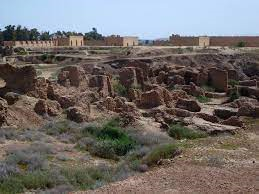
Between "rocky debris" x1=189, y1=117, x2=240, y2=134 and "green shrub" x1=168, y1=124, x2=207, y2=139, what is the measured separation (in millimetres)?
707

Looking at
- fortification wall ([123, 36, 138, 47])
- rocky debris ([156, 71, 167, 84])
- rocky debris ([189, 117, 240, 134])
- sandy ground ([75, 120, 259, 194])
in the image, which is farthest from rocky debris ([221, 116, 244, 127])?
fortification wall ([123, 36, 138, 47])

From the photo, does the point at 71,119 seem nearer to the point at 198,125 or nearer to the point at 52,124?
the point at 52,124

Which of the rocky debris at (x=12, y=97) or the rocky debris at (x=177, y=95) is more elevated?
the rocky debris at (x=12, y=97)

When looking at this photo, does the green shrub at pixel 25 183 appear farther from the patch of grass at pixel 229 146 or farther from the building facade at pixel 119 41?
the building facade at pixel 119 41

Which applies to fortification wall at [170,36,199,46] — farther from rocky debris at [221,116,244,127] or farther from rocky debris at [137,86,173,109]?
A: rocky debris at [221,116,244,127]

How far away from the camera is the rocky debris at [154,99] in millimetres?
24625

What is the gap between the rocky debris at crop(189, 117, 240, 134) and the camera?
17.8 meters

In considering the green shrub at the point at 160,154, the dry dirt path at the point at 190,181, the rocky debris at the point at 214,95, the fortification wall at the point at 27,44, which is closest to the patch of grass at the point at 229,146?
the green shrub at the point at 160,154

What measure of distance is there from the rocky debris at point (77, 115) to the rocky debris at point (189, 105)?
6.37 meters

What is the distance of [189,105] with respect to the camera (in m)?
24.4

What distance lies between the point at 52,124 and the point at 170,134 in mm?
4777

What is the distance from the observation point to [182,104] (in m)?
24.8

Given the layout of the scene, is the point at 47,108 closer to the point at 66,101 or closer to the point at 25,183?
the point at 66,101

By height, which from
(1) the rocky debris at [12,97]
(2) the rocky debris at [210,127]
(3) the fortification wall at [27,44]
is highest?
(3) the fortification wall at [27,44]
